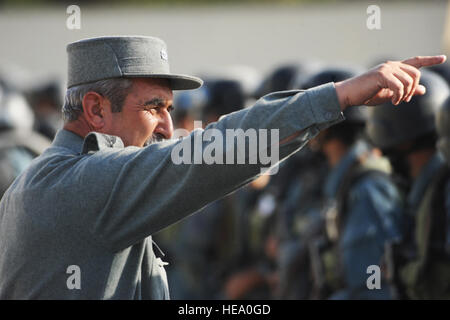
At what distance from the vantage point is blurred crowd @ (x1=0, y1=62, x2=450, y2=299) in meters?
5.05

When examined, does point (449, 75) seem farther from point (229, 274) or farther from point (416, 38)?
point (416, 38)

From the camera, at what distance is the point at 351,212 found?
5641 millimetres

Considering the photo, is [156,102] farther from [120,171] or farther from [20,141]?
[20,141]

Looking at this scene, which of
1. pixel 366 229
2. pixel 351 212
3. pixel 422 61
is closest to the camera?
pixel 422 61

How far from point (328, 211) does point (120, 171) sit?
3.39 metres

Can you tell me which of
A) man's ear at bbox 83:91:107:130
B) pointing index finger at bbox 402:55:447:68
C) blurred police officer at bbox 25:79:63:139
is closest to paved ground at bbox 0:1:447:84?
blurred police officer at bbox 25:79:63:139

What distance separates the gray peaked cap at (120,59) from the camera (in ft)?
10.7

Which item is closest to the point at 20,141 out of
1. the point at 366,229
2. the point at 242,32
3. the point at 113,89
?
the point at 366,229

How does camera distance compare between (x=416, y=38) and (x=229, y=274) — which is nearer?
(x=229, y=274)

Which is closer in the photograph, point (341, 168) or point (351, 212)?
point (351, 212)

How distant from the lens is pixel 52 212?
305cm
